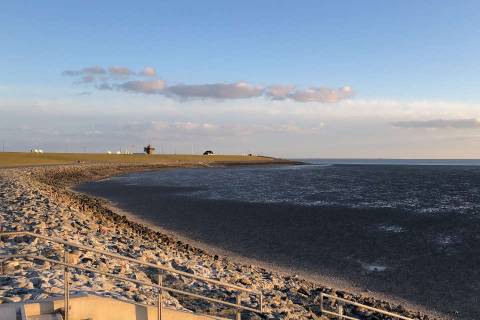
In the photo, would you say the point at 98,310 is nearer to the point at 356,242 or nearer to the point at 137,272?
the point at 137,272

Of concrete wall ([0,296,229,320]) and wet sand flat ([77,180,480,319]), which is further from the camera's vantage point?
wet sand flat ([77,180,480,319])

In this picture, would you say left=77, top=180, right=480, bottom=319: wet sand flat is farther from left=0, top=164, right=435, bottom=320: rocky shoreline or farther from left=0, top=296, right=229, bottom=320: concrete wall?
left=0, top=296, right=229, bottom=320: concrete wall

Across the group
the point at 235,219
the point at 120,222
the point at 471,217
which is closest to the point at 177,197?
the point at 235,219

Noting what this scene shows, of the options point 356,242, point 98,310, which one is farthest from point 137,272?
point 356,242

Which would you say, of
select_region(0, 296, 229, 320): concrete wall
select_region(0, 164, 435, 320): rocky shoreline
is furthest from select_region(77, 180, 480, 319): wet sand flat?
select_region(0, 296, 229, 320): concrete wall

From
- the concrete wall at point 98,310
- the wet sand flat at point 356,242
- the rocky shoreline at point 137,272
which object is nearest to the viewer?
the concrete wall at point 98,310

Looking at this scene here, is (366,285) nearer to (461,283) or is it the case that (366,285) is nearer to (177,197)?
(461,283)

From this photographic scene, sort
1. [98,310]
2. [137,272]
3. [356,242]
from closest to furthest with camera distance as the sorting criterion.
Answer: [98,310] < [137,272] < [356,242]

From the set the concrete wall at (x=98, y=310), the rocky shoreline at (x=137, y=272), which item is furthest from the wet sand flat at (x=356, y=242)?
the concrete wall at (x=98, y=310)

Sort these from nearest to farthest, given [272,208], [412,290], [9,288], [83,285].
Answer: [9,288]
[83,285]
[412,290]
[272,208]

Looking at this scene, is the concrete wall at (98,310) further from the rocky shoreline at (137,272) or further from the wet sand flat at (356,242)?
the wet sand flat at (356,242)

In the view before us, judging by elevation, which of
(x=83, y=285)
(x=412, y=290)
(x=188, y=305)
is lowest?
(x=412, y=290)

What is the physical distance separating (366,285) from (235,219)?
16.6 metres

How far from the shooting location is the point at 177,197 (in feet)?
159
